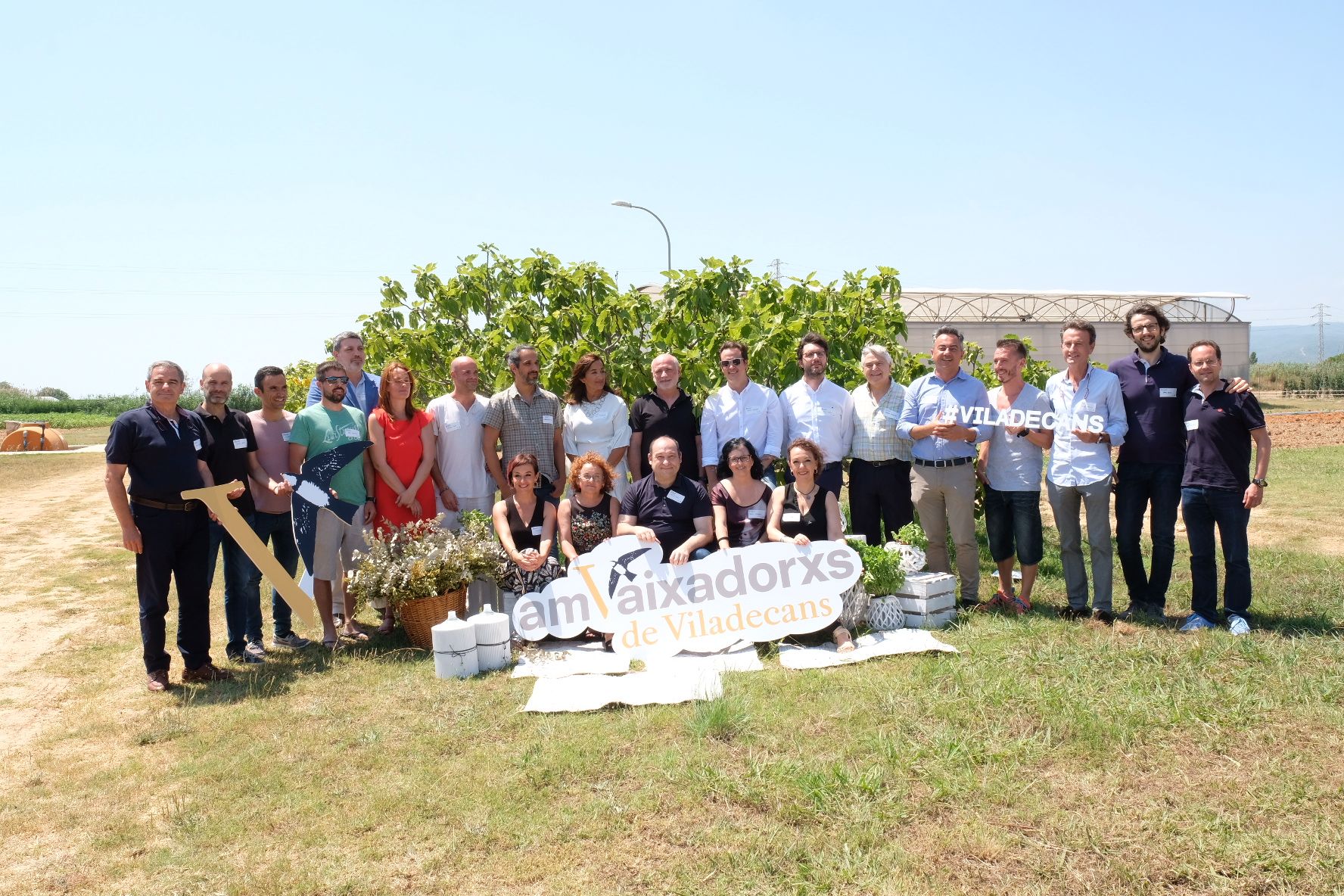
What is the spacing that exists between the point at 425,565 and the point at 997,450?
12.7 ft

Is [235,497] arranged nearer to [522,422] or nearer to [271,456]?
[271,456]

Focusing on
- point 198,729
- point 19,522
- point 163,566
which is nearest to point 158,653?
point 163,566

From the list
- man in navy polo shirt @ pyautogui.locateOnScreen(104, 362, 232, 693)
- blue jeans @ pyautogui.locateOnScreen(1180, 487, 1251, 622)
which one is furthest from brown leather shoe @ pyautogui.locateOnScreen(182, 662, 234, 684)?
blue jeans @ pyautogui.locateOnScreen(1180, 487, 1251, 622)

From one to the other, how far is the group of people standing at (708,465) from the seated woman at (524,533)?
0.02 metres

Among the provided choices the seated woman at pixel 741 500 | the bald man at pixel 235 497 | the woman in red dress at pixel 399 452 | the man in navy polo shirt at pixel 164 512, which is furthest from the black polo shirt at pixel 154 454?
the seated woman at pixel 741 500

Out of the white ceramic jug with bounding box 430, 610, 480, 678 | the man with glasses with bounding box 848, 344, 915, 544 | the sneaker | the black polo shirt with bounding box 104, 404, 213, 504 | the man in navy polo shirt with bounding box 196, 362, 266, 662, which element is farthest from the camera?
the man with glasses with bounding box 848, 344, 915, 544

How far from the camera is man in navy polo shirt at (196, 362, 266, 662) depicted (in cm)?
611

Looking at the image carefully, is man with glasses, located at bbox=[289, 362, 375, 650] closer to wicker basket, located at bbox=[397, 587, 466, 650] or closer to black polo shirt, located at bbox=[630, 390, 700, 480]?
wicker basket, located at bbox=[397, 587, 466, 650]

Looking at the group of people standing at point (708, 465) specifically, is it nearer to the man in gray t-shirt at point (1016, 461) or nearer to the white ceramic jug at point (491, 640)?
the man in gray t-shirt at point (1016, 461)

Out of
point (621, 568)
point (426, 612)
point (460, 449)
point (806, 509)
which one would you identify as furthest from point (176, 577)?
point (806, 509)

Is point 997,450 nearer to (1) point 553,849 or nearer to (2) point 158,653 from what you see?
(1) point 553,849

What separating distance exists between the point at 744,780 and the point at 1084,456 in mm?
3522

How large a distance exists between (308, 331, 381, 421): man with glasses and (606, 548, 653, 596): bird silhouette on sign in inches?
83.5

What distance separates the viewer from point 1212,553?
609cm
